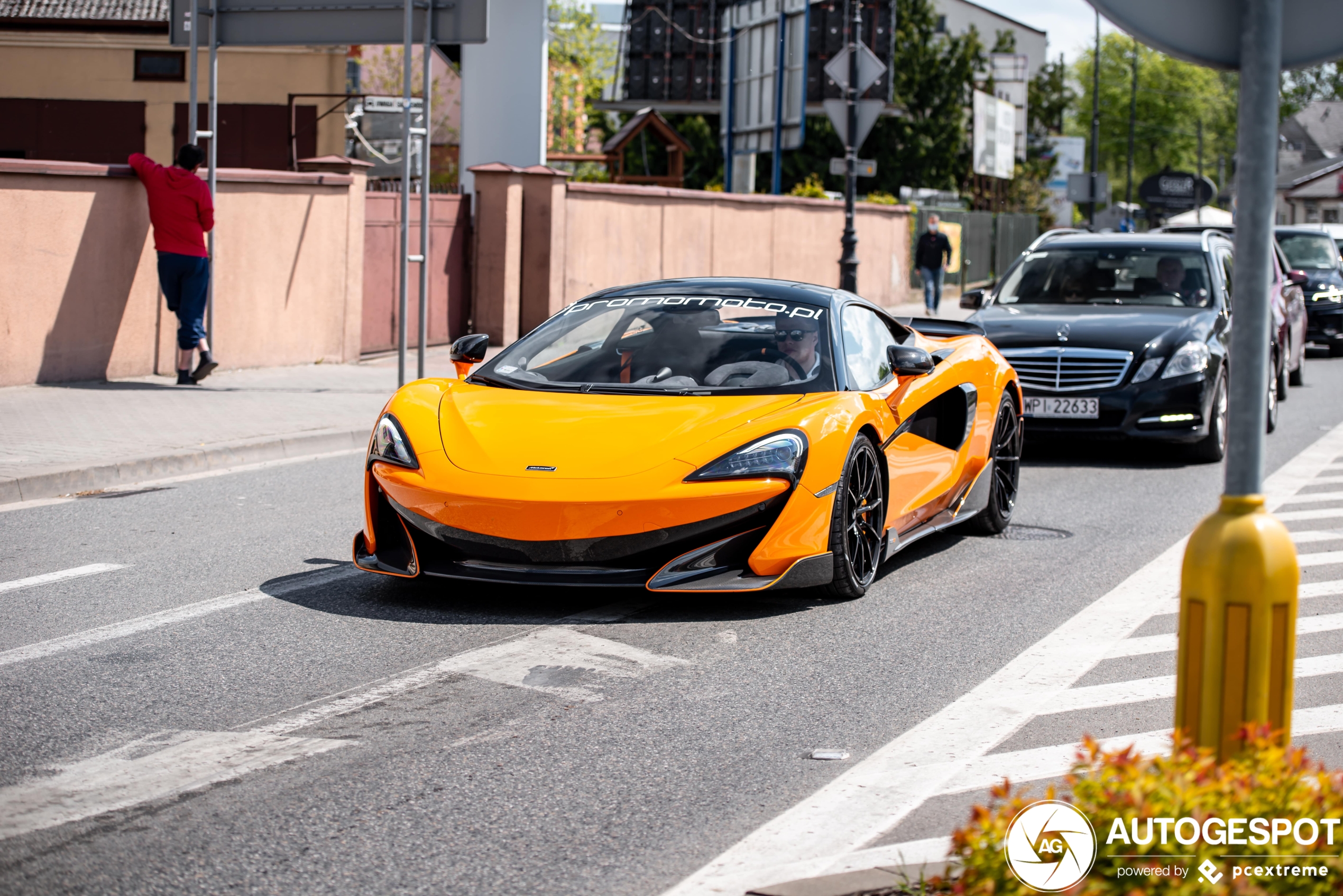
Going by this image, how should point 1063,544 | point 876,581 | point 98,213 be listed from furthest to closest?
1. point 98,213
2. point 1063,544
3. point 876,581

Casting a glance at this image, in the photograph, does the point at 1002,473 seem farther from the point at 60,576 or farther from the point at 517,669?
the point at 60,576

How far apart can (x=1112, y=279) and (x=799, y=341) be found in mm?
6322

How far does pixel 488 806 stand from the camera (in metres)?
4.09

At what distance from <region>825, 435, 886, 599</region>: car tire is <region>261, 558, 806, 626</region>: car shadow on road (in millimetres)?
186

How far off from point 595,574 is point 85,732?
6.64 ft

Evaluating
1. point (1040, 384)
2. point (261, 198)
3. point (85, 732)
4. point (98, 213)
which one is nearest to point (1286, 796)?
point (85, 732)

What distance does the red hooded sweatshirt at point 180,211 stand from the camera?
1378 centimetres

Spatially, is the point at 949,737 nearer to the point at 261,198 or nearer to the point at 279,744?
the point at 279,744

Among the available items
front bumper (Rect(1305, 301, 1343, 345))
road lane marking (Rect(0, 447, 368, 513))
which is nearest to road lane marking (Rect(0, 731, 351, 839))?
road lane marking (Rect(0, 447, 368, 513))

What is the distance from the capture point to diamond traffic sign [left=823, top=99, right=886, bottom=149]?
21.7 meters

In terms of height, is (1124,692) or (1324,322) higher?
(1324,322)

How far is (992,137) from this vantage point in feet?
180

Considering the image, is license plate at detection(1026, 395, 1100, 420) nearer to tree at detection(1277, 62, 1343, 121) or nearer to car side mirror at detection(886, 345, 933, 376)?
car side mirror at detection(886, 345, 933, 376)

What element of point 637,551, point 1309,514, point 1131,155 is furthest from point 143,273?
point 1131,155
